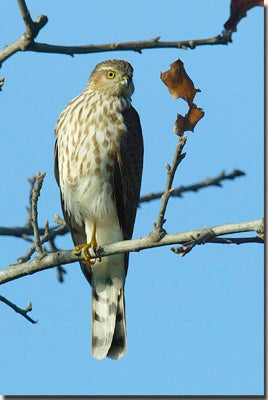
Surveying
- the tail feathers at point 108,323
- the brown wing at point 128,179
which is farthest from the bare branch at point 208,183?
the tail feathers at point 108,323

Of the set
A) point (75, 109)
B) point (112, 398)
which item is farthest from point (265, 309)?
point (75, 109)

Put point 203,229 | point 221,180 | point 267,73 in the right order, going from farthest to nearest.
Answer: point 221,180 < point 267,73 < point 203,229

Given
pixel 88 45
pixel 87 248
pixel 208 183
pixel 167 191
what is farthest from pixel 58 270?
pixel 88 45

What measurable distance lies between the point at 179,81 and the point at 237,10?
0.52 meters

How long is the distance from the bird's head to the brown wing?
1.75 ft

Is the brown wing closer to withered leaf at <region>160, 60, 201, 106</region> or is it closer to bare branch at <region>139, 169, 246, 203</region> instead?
bare branch at <region>139, 169, 246, 203</region>

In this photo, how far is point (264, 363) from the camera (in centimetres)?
412

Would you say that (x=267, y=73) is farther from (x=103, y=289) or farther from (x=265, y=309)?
(x=103, y=289)

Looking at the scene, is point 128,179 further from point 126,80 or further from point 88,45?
point 88,45

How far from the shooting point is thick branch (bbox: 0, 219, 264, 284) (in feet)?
11.9

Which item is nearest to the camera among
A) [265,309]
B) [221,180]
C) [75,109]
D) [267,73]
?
[265,309]

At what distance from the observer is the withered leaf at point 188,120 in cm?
353

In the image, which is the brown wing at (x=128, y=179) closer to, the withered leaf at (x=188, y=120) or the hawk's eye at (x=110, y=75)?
the hawk's eye at (x=110, y=75)

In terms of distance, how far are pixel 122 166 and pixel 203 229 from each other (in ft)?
7.51
